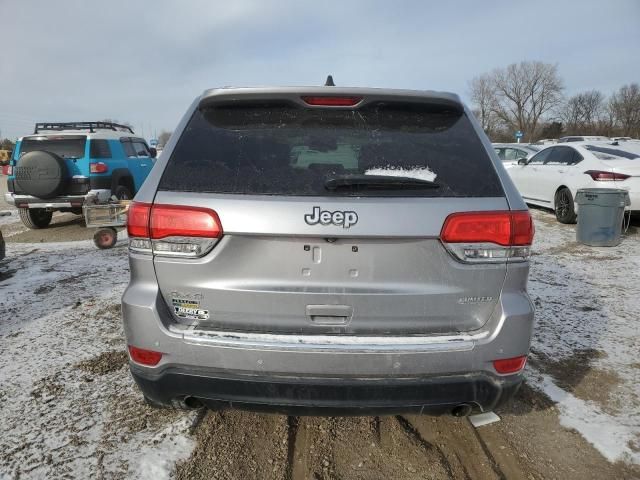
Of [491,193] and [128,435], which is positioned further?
[128,435]

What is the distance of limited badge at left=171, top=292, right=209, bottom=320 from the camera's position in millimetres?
1933

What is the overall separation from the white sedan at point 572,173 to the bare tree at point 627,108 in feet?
213

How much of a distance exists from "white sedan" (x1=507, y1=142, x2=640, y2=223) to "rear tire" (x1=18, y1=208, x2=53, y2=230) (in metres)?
10.8

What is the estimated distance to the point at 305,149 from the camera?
2033mm

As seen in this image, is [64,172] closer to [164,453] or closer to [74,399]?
[74,399]

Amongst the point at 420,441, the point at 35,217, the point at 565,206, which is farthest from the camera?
the point at 35,217

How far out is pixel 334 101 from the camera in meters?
2.09

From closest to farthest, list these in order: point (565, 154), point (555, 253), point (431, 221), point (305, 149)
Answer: point (431, 221) < point (305, 149) < point (555, 253) < point (565, 154)

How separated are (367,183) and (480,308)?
2.43ft

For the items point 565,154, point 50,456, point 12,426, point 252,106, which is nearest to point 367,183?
point 252,106

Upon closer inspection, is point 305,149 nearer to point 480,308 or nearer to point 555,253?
point 480,308

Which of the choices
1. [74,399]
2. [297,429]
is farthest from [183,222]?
[74,399]

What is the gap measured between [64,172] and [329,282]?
8.27 meters

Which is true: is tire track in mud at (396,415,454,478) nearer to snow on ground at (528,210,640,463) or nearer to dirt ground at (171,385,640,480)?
dirt ground at (171,385,640,480)
